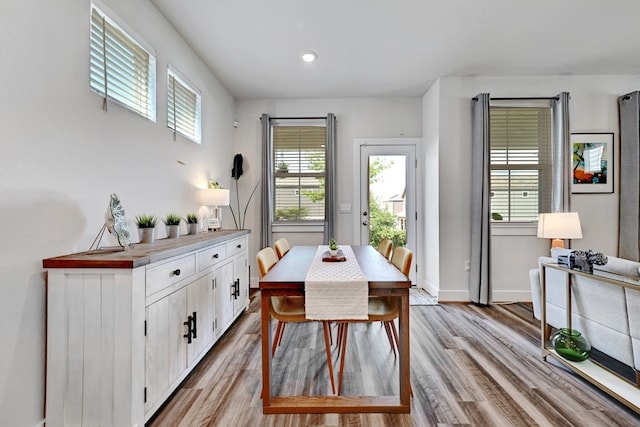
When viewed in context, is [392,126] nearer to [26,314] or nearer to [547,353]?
[547,353]

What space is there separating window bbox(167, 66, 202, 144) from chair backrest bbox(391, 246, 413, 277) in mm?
2271

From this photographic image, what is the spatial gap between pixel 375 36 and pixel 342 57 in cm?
47

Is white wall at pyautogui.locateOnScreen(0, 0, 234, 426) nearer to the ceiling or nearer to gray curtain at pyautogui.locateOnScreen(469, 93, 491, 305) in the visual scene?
the ceiling

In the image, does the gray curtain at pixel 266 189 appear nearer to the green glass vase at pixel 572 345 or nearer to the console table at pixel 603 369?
the console table at pixel 603 369

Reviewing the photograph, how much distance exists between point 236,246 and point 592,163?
4.36 m

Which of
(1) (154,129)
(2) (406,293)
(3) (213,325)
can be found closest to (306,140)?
(1) (154,129)

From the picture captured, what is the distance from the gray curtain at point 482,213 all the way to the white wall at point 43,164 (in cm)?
354

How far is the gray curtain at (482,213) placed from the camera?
3.53 metres

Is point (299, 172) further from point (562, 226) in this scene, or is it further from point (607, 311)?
point (607, 311)

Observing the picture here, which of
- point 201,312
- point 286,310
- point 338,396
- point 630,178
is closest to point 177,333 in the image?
point 201,312

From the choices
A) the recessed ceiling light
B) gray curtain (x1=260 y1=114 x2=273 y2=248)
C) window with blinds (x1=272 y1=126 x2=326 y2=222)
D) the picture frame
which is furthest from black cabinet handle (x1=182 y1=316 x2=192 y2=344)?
the picture frame

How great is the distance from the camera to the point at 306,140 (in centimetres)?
434

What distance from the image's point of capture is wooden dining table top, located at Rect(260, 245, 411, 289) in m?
1.62

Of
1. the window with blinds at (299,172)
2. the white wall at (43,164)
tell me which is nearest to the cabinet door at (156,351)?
the white wall at (43,164)
